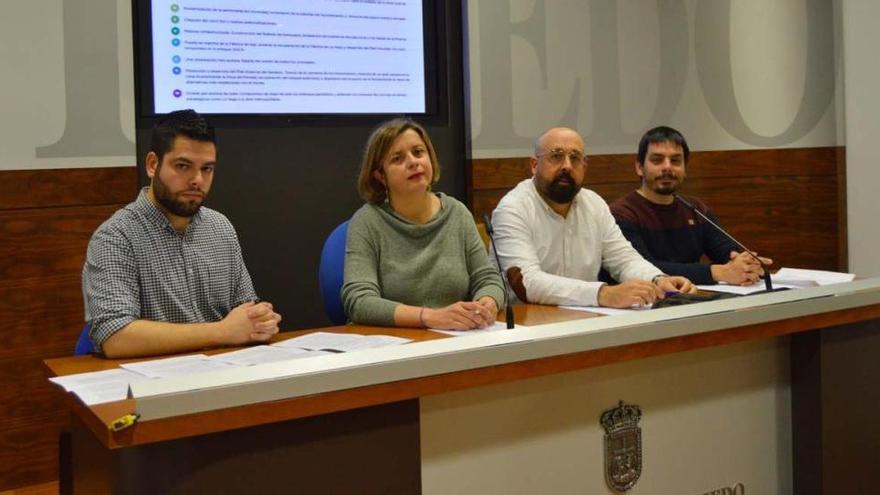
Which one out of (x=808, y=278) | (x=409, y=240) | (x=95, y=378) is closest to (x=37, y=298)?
(x=409, y=240)

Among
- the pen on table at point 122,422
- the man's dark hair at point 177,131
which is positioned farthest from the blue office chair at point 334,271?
the pen on table at point 122,422

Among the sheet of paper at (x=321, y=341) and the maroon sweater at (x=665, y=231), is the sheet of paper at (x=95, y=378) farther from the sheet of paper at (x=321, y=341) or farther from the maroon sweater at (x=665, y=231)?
the maroon sweater at (x=665, y=231)

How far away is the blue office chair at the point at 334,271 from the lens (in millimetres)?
2410

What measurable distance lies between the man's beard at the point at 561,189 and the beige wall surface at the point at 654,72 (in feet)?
3.50

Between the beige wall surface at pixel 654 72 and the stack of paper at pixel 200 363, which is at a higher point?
the beige wall surface at pixel 654 72

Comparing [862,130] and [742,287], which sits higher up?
[862,130]

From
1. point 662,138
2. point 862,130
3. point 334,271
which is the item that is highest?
point 862,130

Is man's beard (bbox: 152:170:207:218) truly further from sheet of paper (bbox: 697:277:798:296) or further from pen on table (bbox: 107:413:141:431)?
sheet of paper (bbox: 697:277:798:296)

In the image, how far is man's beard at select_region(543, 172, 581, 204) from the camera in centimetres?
275

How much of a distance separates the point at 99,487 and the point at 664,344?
1113mm

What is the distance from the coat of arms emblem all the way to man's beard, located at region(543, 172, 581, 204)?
1.09m

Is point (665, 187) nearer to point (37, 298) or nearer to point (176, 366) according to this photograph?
point (176, 366)

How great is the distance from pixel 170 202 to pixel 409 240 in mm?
659

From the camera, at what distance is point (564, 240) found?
277 cm
